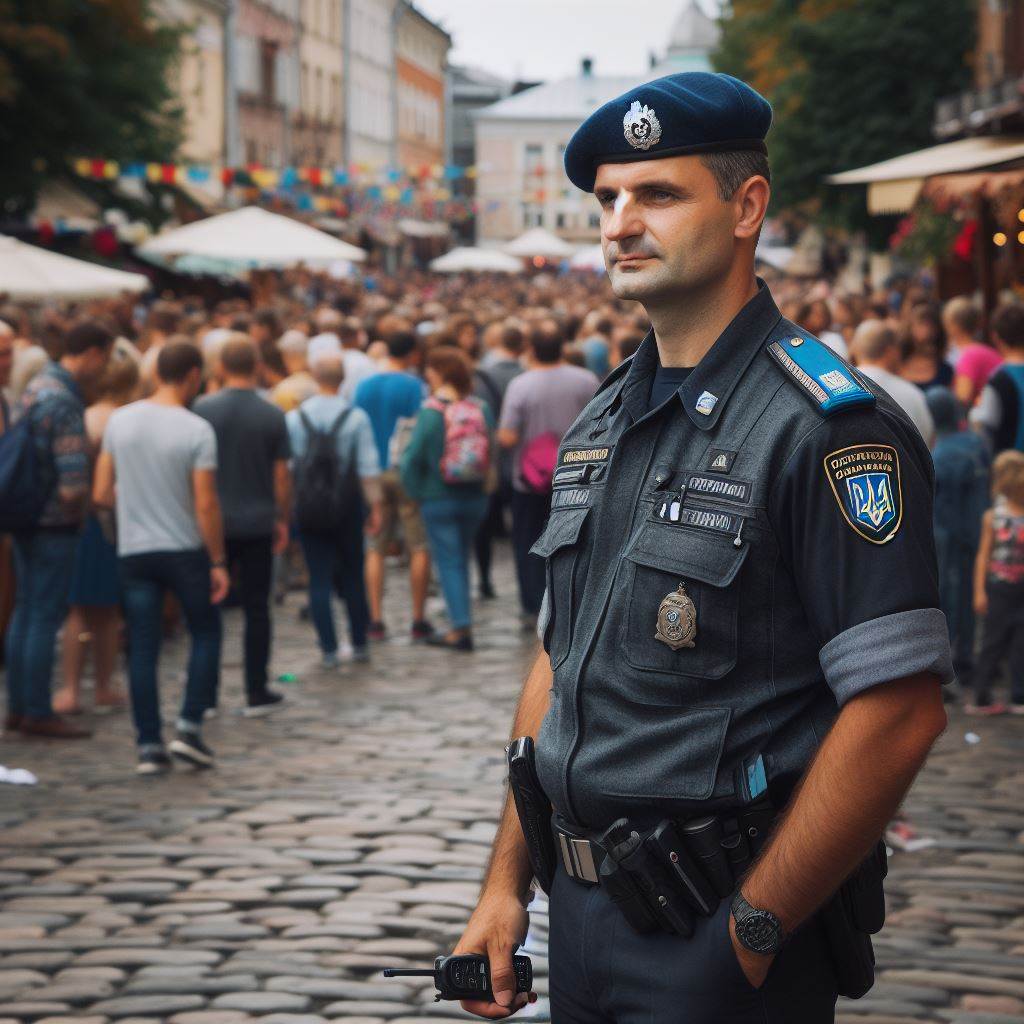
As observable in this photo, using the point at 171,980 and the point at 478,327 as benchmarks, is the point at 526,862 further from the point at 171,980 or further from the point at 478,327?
the point at 478,327

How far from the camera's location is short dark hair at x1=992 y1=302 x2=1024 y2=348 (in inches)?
399

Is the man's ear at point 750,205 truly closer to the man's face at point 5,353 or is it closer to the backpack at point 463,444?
the man's face at point 5,353

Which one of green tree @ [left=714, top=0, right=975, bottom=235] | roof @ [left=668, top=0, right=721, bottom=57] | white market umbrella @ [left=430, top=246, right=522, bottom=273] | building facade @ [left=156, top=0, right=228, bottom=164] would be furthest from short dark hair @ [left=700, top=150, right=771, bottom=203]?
roof @ [left=668, top=0, right=721, bottom=57]

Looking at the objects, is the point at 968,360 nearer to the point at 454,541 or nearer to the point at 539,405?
the point at 539,405

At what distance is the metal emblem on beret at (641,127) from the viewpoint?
8.73 feet

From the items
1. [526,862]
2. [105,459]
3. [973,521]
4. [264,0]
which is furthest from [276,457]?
[264,0]

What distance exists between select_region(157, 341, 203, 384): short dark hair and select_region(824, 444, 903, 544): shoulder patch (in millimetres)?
6554

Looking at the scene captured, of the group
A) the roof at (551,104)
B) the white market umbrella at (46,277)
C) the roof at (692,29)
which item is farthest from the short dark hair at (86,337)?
the roof at (692,29)

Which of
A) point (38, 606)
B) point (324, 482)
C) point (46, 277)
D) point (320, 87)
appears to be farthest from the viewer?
point (320, 87)

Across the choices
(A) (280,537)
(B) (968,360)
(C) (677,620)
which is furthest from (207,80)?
Result: (C) (677,620)

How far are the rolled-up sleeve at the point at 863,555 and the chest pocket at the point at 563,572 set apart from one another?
0.38 meters

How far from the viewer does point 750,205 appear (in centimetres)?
269

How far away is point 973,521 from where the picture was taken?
10164mm

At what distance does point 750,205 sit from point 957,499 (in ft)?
25.2
